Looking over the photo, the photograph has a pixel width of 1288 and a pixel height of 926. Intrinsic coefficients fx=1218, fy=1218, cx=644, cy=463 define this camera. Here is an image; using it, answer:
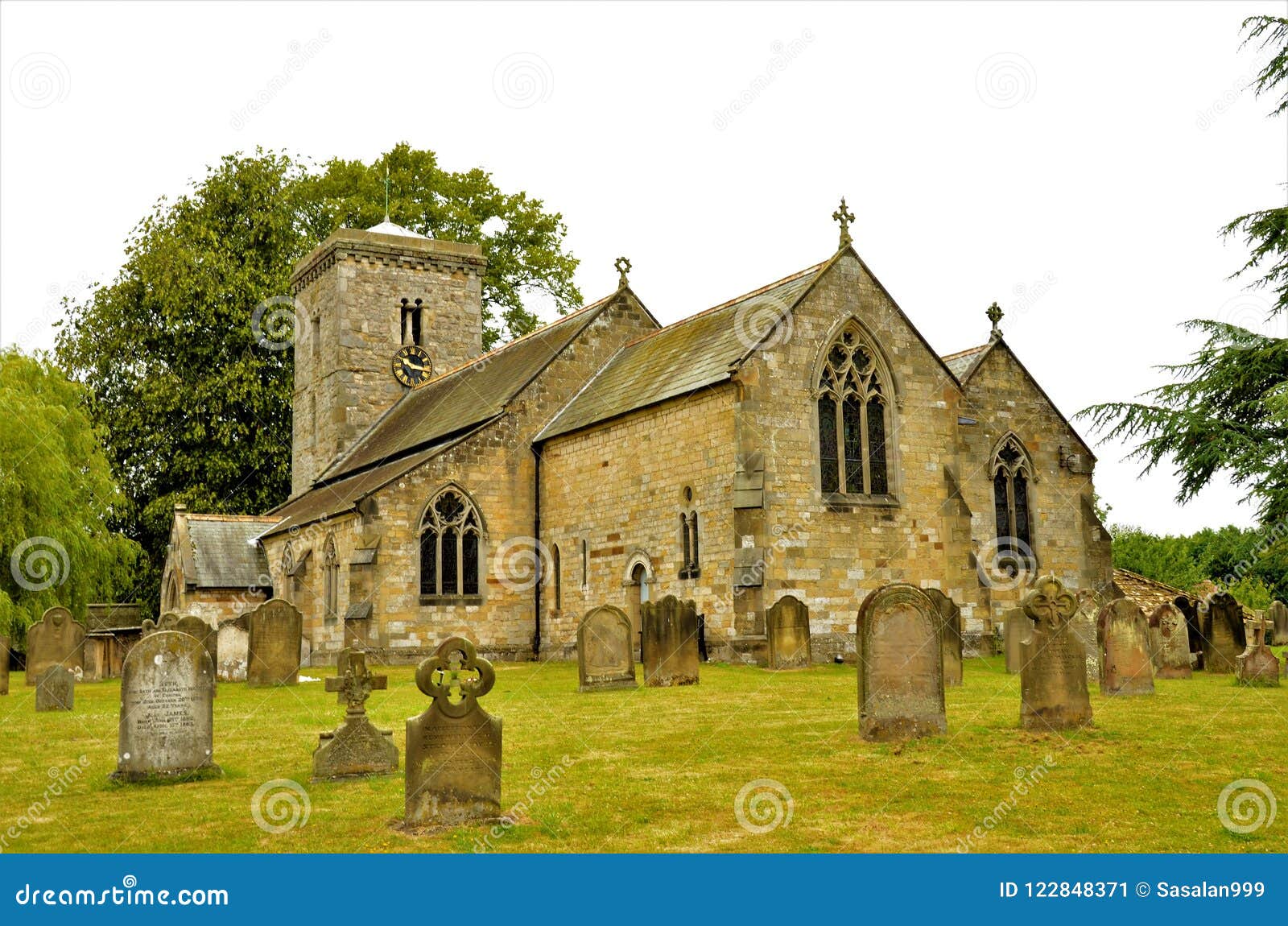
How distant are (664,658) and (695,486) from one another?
21.5 ft

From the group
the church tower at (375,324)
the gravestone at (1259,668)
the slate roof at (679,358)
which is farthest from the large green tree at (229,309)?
the gravestone at (1259,668)

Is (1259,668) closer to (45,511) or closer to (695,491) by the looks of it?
(695,491)

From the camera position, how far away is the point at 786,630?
67.5 feet

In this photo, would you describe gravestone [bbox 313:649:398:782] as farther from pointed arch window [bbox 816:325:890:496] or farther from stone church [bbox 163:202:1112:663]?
pointed arch window [bbox 816:325:890:496]

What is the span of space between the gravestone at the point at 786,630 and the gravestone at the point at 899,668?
8.38 m

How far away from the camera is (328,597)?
30.2 metres

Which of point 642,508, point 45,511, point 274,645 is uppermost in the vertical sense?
point 45,511

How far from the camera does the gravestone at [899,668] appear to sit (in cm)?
1182

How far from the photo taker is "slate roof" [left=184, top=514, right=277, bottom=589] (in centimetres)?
3331

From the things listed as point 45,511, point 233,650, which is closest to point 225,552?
point 45,511

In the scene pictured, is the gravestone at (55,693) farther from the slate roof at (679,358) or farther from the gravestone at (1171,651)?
the gravestone at (1171,651)

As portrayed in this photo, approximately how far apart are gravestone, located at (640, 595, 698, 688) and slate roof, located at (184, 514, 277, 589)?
18826 mm

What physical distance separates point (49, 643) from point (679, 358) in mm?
13464

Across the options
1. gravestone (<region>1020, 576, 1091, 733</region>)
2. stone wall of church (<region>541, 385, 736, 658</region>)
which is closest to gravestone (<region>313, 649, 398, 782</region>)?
gravestone (<region>1020, 576, 1091, 733</region>)
